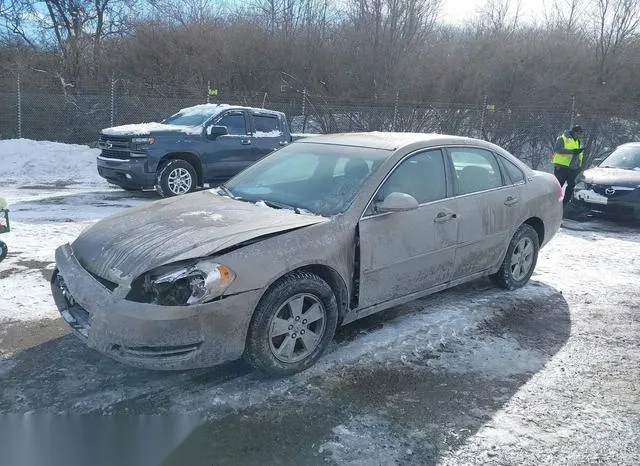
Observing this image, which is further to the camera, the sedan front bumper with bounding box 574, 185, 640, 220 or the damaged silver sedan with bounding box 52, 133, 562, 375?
the sedan front bumper with bounding box 574, 185, 640, 220

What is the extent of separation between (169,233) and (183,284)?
51cm

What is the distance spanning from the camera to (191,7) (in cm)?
2694

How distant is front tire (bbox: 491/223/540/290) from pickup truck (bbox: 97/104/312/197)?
668 cm

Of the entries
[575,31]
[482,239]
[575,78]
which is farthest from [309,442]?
[575,31]

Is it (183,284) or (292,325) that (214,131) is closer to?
(292,325)

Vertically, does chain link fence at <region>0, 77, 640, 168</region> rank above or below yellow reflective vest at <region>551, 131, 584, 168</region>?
above

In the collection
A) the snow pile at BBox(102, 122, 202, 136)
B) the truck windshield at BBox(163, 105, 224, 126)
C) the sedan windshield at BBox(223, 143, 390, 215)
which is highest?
the truck windshield at BBox(163, 105, 224, 126)

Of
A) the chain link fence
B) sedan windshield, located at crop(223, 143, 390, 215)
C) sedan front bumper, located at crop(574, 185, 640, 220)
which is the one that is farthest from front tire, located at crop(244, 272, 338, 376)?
the chain link fence

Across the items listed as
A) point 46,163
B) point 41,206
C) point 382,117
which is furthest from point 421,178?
point 382,117

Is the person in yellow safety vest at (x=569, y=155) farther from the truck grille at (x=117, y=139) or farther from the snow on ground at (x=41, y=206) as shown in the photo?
the truck grille at (x=117, y=139)

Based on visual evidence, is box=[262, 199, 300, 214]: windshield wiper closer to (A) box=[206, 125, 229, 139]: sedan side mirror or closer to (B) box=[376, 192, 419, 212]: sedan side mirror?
(B) box=[376, 192, 419, 212]: sedan side mirror

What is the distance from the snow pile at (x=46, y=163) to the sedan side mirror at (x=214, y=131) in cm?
388

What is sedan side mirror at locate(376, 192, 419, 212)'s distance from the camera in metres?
4.07

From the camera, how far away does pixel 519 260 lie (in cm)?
571
